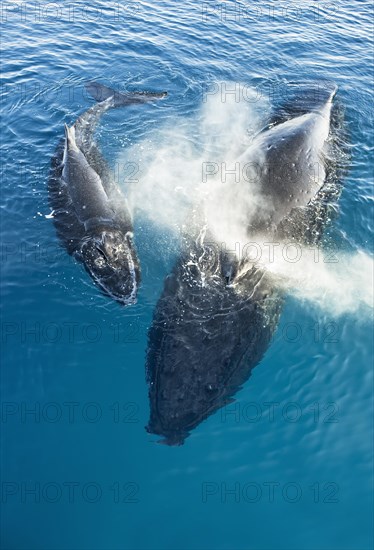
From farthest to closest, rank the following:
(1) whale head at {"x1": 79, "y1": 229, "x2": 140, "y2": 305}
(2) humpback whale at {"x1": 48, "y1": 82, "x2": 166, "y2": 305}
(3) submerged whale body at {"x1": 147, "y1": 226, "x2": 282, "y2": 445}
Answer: (2) humpback whale at {"x1": 48, "y1": 82, "x2": 166, "y2": 305} → (1) whale head at {"x1": 79, "y1": 229, "x2": 140, "y2": 305} → (3) submerged whale body at {"x1": 147, "y1": 226, "x2": 282, "y2": 445}

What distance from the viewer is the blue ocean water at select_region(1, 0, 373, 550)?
41.3 ft

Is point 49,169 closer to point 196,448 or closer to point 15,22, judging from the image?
point 196,448

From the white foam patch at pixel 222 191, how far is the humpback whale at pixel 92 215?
1.11 meters

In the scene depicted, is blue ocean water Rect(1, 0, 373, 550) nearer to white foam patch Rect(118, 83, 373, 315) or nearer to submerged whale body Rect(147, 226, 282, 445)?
white foam patch Rect(118, 83, 373, 315)

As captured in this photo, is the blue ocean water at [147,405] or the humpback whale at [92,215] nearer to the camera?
the blue ocean water at [147,405]

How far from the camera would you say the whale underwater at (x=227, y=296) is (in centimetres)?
1373

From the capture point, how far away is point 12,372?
1485 cm

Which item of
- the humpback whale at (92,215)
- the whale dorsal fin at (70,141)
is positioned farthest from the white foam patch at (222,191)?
the whale dorsal fin at (70,141)

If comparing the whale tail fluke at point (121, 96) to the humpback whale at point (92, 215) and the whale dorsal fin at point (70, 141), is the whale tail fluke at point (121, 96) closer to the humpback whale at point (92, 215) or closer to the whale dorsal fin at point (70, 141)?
the humpback whale at point (92, 215)

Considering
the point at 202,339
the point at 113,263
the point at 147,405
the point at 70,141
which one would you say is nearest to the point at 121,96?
the point at 70,141

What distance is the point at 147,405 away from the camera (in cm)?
1402

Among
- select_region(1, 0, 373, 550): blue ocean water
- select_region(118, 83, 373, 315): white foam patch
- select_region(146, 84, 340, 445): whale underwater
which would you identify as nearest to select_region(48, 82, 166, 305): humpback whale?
select_region(1, 0, 373, 550): blue ocean water

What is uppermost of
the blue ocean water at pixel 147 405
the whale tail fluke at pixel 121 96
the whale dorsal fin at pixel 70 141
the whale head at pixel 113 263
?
the whale tail fluke at pixel 121 96

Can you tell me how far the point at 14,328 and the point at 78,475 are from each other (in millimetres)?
5129
